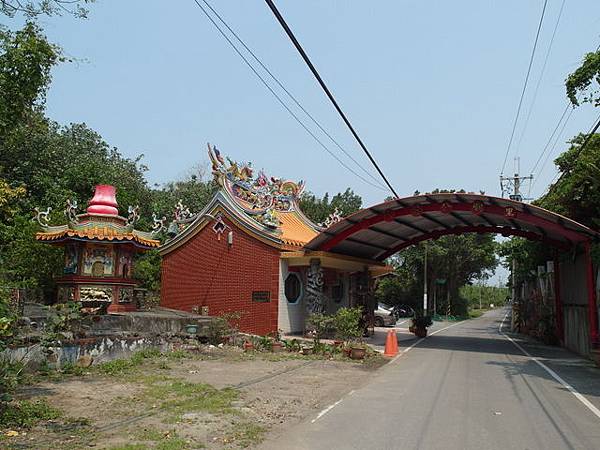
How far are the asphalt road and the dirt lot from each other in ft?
2.04

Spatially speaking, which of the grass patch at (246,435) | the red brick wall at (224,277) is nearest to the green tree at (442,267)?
the red brick wall at (224,277)

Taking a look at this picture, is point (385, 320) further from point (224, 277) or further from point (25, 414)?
point (25, 414)

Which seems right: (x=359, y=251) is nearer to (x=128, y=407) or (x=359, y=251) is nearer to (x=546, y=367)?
(x=546, y=367)

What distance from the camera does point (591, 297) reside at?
16.5 meters

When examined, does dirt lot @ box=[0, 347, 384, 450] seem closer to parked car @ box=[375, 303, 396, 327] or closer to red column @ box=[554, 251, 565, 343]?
red column @ box=[554, 251, 565, 343]

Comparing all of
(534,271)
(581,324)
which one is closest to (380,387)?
(581,324)

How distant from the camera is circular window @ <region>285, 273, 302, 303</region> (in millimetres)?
21016

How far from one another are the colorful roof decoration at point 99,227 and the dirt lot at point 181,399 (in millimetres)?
4282

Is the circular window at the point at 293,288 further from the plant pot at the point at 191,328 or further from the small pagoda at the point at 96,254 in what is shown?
the small pagoda at the point at 96,254

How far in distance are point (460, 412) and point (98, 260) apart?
40.4 ft

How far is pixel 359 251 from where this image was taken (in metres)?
25.0

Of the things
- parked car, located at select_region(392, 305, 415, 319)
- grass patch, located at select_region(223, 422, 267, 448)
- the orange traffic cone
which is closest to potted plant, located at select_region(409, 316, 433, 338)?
the orange traffic cone

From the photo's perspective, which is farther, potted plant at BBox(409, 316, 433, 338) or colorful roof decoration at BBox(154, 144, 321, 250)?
potted plant at BBox(409, 316, 433, 338)

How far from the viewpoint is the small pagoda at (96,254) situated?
16.5 m
